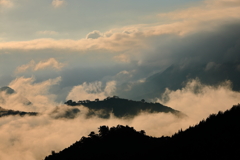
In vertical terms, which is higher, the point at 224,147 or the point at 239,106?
the point at 239,106

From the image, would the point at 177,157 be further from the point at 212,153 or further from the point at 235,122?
the point at 235,122

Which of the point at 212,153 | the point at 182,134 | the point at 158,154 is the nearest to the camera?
the point at 212,153

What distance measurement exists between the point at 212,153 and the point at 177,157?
19932 millimetres

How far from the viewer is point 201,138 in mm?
170500

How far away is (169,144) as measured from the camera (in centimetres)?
18738

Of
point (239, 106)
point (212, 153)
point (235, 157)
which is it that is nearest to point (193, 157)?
point (212, 153)

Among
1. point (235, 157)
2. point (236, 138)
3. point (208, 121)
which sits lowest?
point (235, 157)

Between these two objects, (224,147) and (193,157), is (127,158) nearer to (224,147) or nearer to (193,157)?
(193,157)

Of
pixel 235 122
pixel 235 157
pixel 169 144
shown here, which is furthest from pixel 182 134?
pixel 235 157

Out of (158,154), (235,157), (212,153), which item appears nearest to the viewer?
(235,157)

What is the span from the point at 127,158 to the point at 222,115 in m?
65.2

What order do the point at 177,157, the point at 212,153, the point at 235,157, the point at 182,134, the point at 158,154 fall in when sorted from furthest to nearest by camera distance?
1. the point at 182,134
2. the point at 158,154
3. the point at 177,157
4. the point at 212,153
5. the point at 235,157

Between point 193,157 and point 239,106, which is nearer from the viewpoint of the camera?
point 193,157

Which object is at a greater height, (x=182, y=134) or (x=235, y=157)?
(x=182, y=134)
